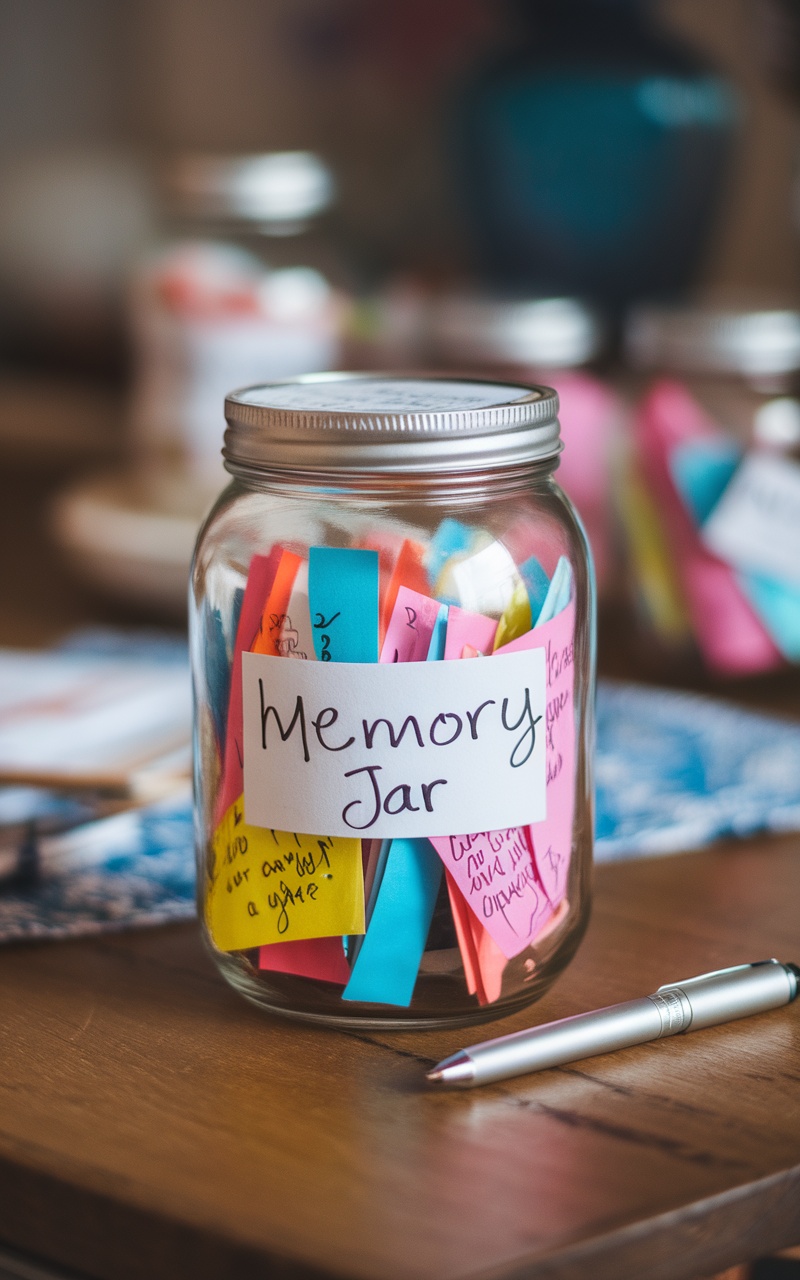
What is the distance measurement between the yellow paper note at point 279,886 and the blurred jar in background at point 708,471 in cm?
47

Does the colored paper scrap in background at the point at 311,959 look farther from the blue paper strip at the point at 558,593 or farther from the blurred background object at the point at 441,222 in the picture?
the blurred background object at the point at 441,222

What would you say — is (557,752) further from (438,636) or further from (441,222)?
(441,222)

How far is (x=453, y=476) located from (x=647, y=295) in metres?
0.83

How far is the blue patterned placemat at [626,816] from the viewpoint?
59 cm

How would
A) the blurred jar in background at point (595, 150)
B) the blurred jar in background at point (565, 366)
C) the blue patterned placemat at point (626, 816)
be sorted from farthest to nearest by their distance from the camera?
the blurred jar in background at point (595, 150) < the blurred jar in background at point (565, 366) < the blue patterned placemat at point (626, 816)

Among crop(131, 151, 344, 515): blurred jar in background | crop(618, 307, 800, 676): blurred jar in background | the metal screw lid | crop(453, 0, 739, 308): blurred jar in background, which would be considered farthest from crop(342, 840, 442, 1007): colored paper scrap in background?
crop(453, 0, 739, 308): blurred jar in background

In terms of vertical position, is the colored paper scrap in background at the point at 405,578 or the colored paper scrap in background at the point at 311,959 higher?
the colored paper scrap in background at the point at 405,578

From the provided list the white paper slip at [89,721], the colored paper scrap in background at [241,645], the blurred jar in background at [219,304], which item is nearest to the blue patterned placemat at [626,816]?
the white paper slip at [89,721]

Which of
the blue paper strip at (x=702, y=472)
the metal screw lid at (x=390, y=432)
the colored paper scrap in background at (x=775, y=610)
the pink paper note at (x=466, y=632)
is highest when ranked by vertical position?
the metal screw lid at (x=390, y=432)

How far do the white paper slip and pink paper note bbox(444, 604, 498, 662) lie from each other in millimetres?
235

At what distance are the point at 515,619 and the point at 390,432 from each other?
3.1 inches

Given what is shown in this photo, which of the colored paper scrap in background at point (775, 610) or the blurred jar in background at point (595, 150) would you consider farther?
the blurred jar in background at point (595, 150)

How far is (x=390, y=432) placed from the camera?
0.44m

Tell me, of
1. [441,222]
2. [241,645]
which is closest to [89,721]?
[241,645]
